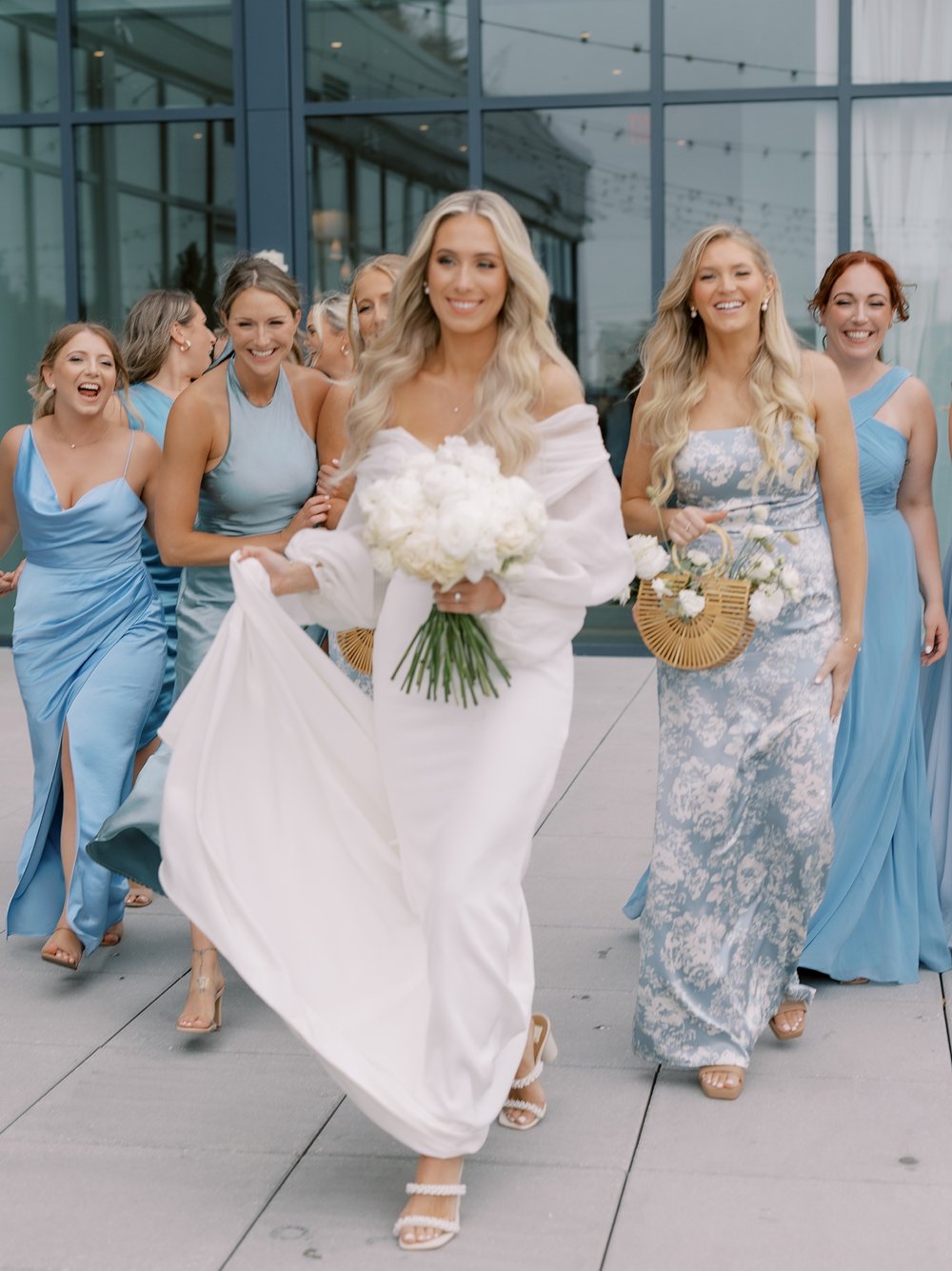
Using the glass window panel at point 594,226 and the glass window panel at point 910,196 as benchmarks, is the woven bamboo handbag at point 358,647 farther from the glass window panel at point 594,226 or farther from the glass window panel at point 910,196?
the glass window panel at point 910,196

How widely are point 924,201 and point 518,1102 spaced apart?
31.4ft

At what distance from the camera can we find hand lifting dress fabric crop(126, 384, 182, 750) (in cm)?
580

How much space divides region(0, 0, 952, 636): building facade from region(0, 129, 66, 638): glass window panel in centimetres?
3

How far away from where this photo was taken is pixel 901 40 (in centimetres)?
1202

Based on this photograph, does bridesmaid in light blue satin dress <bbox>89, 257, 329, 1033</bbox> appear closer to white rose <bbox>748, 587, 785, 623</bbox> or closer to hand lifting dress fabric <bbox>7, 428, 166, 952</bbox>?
hand lifting dress fabric <bbox>7, 428, 166, 952</bbox>

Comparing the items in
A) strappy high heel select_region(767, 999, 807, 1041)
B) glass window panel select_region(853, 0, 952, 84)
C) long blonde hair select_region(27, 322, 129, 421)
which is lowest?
strappy high heel select_region(767, 999, 807, 1041)

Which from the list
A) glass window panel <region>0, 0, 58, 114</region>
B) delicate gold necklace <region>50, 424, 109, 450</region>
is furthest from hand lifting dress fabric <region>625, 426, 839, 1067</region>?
glass window panel <region>0, 0, 58, 114</region>

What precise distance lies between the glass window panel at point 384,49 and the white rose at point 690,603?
9.09 metres

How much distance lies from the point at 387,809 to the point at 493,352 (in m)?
1.08

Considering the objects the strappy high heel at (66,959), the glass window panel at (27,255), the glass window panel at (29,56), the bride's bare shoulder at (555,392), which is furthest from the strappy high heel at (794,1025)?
the glass window panel at (29,56)

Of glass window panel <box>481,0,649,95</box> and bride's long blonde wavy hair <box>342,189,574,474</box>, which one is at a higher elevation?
glass window panel <box>481,0,649,95</box>

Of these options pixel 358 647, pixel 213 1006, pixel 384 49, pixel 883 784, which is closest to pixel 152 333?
pixel 358 647

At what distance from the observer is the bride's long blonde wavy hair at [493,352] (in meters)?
3.75

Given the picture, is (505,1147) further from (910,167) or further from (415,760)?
(910,167)
